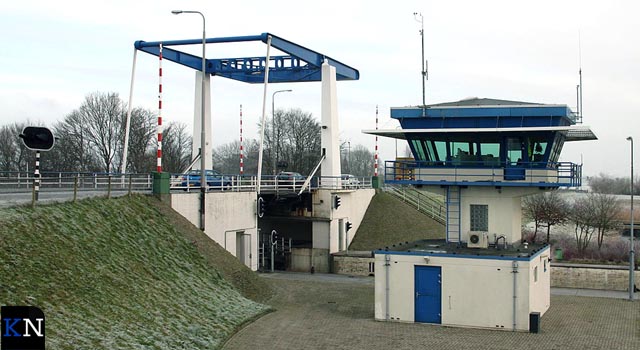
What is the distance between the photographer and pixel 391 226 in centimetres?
4316

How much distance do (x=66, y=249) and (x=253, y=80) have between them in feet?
72.4

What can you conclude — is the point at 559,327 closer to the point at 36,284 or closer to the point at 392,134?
the point at 392,134

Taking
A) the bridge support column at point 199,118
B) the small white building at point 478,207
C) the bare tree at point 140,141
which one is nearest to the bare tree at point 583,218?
the small white building at point 478,207

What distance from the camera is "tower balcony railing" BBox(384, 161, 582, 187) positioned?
2555 centimetres

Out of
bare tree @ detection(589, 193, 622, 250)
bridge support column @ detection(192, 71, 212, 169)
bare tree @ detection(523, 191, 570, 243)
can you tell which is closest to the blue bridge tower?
bridge support column @ detection(192, 71, 212, 169)

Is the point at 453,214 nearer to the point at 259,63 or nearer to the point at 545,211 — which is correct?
the point at 259,63

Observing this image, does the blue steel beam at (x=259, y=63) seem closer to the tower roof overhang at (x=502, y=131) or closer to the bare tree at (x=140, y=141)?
the tower roof overhang at (x=502, y=131)

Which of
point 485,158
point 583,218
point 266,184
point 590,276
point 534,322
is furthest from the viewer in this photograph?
point 583,218

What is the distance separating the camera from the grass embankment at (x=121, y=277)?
52.5ft

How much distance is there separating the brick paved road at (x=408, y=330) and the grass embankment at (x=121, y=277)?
4.21 feet

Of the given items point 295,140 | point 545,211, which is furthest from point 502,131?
point 295,140

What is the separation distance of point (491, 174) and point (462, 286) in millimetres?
5060

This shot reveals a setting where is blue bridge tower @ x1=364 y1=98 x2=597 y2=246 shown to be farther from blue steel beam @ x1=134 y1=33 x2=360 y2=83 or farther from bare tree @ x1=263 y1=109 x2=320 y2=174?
bare tree @ x1=263 y1=109 x2=320 y2=174

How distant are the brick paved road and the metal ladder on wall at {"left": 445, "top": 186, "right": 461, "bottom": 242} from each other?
4.47m
